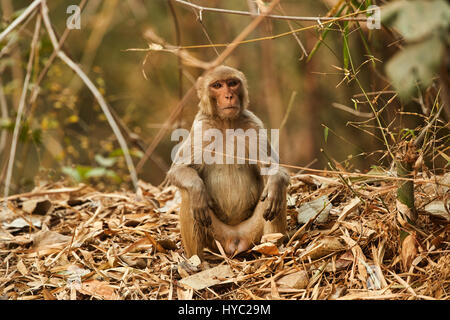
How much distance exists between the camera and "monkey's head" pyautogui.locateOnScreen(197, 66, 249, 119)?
4.46 metres

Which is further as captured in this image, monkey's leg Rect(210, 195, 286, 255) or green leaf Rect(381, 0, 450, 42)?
monkey's leg Rect(210, 195, 286, 255)

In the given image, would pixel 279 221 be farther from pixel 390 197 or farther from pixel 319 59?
pixel 319 59

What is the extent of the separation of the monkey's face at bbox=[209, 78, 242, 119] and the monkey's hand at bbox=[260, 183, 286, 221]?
2.52 feet

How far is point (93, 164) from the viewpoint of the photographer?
8523mm

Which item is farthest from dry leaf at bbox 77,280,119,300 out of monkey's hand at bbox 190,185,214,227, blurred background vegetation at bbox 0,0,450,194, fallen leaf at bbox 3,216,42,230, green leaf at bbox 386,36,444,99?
blurred background vegetation at bbox 0,0,450,194

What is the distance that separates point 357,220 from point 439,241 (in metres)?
0.78

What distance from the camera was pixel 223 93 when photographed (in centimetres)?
449

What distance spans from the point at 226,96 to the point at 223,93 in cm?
6

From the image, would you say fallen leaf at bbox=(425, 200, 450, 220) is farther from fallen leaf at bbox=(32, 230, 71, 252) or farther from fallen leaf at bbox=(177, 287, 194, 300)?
fallen leaf at bbox=(32, 230, 71, 252)

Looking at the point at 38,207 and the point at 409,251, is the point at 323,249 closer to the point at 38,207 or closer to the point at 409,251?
the point at 409,251

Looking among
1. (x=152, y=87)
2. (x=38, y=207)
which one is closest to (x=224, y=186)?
(x=38, y=207)
